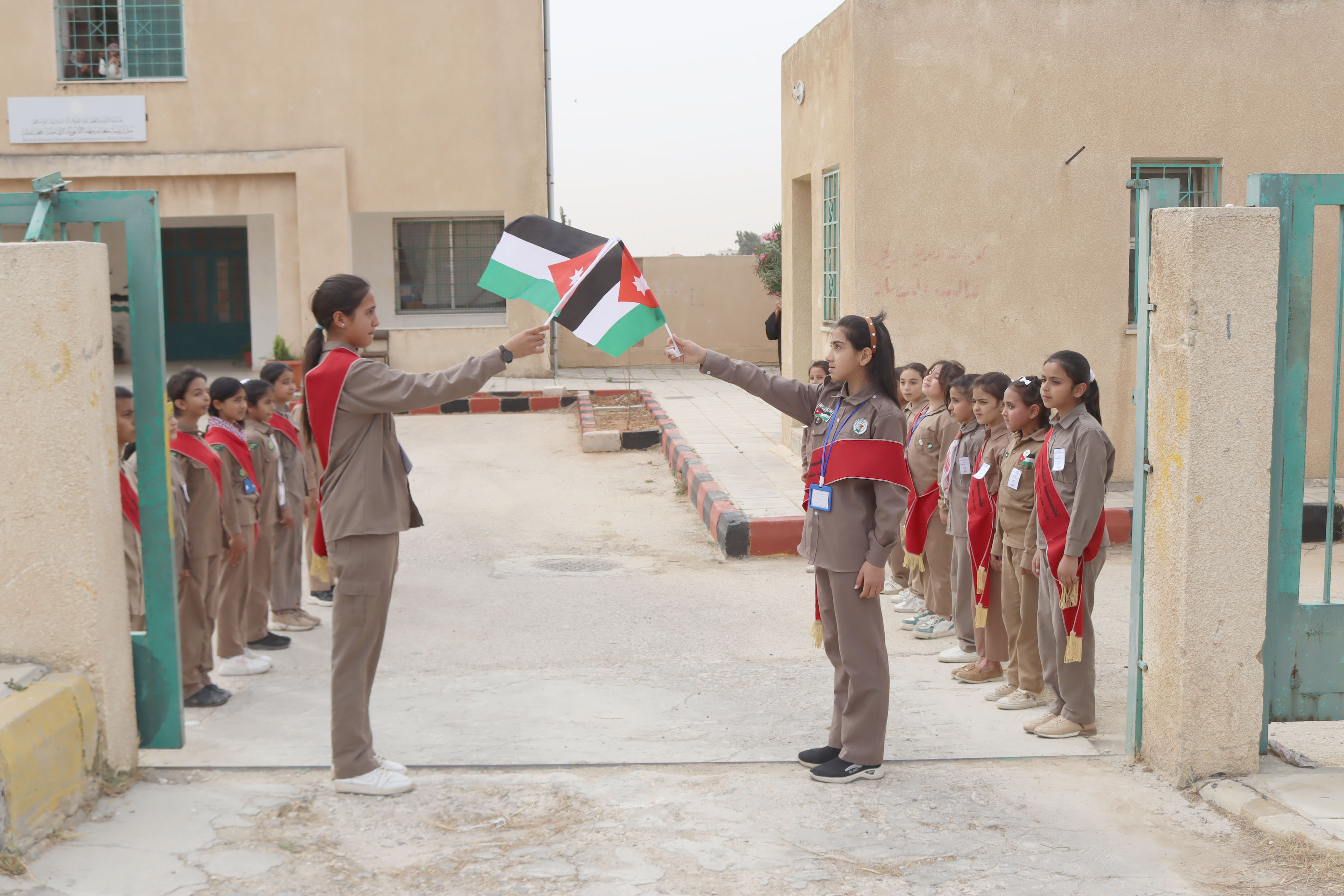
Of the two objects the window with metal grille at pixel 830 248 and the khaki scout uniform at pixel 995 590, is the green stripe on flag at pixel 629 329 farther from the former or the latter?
the window with metal grille at pixel 830 248

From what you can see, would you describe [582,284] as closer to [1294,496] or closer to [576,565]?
[1294,496]

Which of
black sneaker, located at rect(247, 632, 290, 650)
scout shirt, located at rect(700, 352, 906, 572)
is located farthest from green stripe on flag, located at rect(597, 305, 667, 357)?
black sneaker, located at rect(247, 632, 290, 650)

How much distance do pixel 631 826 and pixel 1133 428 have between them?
7.84 metres

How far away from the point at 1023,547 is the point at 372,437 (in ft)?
9.34

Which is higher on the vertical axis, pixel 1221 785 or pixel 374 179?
pixel 374 179

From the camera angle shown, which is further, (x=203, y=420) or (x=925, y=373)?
(x=925, y=373)

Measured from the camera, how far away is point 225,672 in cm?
617

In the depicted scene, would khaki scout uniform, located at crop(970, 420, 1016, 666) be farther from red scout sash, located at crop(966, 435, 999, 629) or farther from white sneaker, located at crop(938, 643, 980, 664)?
white sneaker, located at crop(938, 643, 980, 664)

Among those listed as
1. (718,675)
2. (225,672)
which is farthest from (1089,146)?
(225,672)

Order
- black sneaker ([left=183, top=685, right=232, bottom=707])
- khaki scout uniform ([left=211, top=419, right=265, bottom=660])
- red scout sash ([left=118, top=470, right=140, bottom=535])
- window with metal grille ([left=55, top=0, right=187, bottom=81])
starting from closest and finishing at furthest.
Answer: red scout sash ([left=118, top=470, right=140, bottom=535])
black sneaker ([left=183, top=685, right=232, bottom=707])
khaki scout uniform ([left=211, top=419, right=265, bottom=660])
window with metal grille ([left=55, top=0, right=187, bottom=81])

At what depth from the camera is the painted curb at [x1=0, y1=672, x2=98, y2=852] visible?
369 cm

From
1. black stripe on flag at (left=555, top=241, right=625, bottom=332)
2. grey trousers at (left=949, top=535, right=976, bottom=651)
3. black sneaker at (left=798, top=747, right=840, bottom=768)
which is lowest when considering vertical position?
black sneaker at (left=798, top=747, right=840, bottom=768)

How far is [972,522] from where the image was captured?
6.02 m

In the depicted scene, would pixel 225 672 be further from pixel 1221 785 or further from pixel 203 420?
pixel 1221 785
